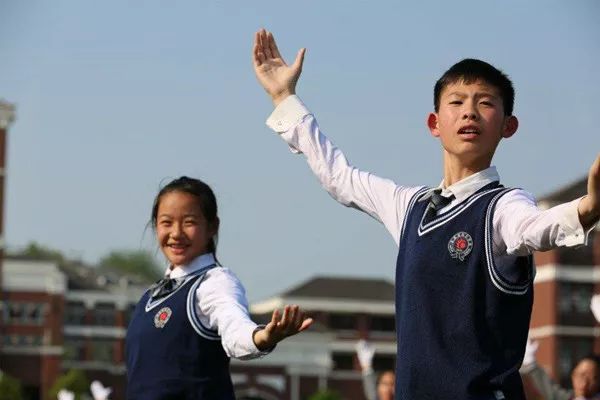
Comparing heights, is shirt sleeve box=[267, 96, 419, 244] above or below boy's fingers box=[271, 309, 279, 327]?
above

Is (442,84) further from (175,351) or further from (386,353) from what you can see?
(386,353)

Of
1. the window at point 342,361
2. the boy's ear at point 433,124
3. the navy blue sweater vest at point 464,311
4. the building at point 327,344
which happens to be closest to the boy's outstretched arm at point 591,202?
the navy blue sweater vest at point 464,311

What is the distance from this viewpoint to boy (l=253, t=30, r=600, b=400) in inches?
137

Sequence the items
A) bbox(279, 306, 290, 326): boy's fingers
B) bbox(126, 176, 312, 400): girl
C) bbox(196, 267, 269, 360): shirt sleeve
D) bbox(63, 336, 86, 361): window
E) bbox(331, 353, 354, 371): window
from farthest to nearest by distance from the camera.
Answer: bbox(63, 336, 86, 361): window, bbox(331, 353, 354, 371): window, bbox(126, 176, 312, 400): girl, bbox(196, 267, 269, 360): shirt sleeve, bbox(279, 306, 290, 326): boy's fingers

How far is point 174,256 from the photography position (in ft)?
16.2

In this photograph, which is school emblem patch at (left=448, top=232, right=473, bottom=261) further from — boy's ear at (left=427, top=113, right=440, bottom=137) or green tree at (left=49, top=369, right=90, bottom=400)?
green tree at (left=49, top=369, right=90, bottom=400)

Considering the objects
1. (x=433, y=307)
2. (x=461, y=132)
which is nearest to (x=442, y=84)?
(x=461, y=132)

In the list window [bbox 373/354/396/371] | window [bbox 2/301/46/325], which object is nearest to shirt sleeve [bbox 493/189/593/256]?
window [bbox 2/301/46/325]

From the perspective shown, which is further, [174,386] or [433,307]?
[174,386]

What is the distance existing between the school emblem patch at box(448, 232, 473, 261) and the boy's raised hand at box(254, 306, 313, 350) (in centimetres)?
38

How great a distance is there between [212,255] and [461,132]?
1549mm

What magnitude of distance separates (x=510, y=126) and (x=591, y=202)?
0.70 meters

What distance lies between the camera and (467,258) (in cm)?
353

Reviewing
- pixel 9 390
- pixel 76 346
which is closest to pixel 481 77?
pixel 9 390
